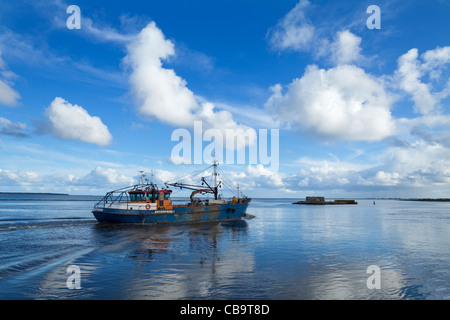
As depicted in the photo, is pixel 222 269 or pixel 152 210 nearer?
pixel 222 269

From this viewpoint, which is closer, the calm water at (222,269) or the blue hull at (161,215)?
the calm water at (222,269)

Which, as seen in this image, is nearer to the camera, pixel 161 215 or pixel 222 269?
pixel 222 269

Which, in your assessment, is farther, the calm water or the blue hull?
the blue hull

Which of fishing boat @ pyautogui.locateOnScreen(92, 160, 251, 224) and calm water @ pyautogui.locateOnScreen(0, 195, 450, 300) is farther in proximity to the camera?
fishing boat @ pyautogui.locateOnScreen(92, 160, 251, 224)

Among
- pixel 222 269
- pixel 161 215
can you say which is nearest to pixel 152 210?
pixel 161 215

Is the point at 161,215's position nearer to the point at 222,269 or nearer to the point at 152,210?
the point at 152,210

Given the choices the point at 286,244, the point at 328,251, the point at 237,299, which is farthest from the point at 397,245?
the point at 237,299

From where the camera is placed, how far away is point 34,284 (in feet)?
42.2

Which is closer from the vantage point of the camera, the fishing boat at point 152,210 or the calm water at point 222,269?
the calm water at point 222,269

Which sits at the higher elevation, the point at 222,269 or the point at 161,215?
the point at 161,215
